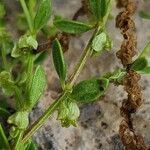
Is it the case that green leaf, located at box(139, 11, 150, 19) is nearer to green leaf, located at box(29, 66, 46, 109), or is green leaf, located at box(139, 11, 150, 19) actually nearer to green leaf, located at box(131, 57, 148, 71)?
green leaf, located at box(131, 57, 148, 71)

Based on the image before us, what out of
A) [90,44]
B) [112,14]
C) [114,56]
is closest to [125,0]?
[112,14]

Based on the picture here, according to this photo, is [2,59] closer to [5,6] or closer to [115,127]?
[5,6]

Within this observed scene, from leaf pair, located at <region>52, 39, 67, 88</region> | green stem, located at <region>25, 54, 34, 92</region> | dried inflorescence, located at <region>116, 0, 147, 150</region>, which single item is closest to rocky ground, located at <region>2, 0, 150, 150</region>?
dried inflorescence, located at <region>116, 0, 147, 150</region>

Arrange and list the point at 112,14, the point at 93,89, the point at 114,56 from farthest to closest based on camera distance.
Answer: the point at 112,14
the point at 114,56
the point at 93,89

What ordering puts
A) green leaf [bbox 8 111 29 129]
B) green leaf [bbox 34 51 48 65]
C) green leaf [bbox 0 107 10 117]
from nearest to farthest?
green leaf [bbox 8 111 29 129], green leaf [bbox 0 107 10 117], green leaf [bbox 34 51 48 65]

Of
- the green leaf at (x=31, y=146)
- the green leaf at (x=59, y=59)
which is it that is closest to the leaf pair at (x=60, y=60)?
the green leaf at (x=59, y=59)

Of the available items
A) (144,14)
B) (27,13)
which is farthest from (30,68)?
(144,14)

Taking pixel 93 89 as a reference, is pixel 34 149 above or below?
below
